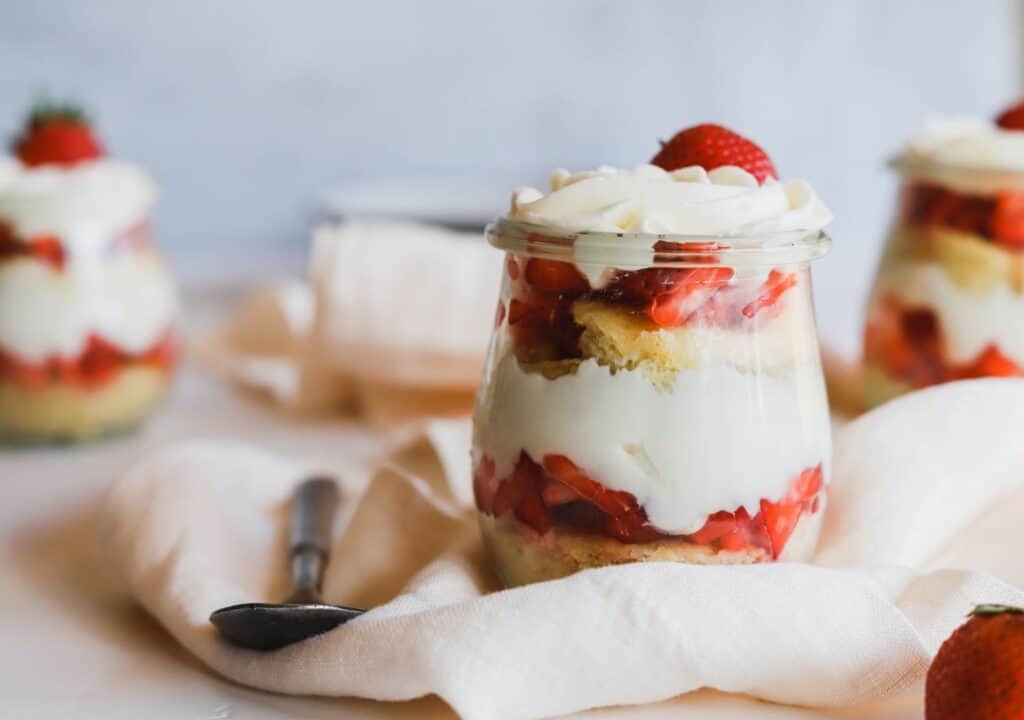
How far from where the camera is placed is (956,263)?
965mm

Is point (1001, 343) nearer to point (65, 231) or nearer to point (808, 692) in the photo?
point (808, 692)

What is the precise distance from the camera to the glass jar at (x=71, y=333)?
112 centimetres

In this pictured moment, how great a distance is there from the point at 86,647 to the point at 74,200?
1.86 feet

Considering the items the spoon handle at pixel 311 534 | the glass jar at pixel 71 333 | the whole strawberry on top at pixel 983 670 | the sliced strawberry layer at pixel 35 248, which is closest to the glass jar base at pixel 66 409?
the glass jar at pixel 71 333

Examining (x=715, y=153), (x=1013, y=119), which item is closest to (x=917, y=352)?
(x=1013, y=119)

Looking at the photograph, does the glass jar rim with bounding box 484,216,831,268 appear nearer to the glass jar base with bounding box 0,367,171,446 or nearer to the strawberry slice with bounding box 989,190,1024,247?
the strawberry slice with bounding box 989,190,1024,247

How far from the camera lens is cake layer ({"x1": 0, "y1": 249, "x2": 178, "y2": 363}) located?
112cm

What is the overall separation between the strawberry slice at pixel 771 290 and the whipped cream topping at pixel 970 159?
1.24ft

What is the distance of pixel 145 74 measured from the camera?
2348 mm

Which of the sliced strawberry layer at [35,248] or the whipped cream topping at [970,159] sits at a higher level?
the whipped cream topping at [970,159]

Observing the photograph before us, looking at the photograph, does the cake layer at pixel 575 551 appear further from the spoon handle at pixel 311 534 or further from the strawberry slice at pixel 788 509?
the spoon handle at pixel 311 534

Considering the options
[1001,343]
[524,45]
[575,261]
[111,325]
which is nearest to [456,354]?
[111,325]

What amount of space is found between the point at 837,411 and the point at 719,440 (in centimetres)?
62

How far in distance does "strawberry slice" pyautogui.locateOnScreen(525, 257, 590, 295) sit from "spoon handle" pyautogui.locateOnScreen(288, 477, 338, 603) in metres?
0.21
